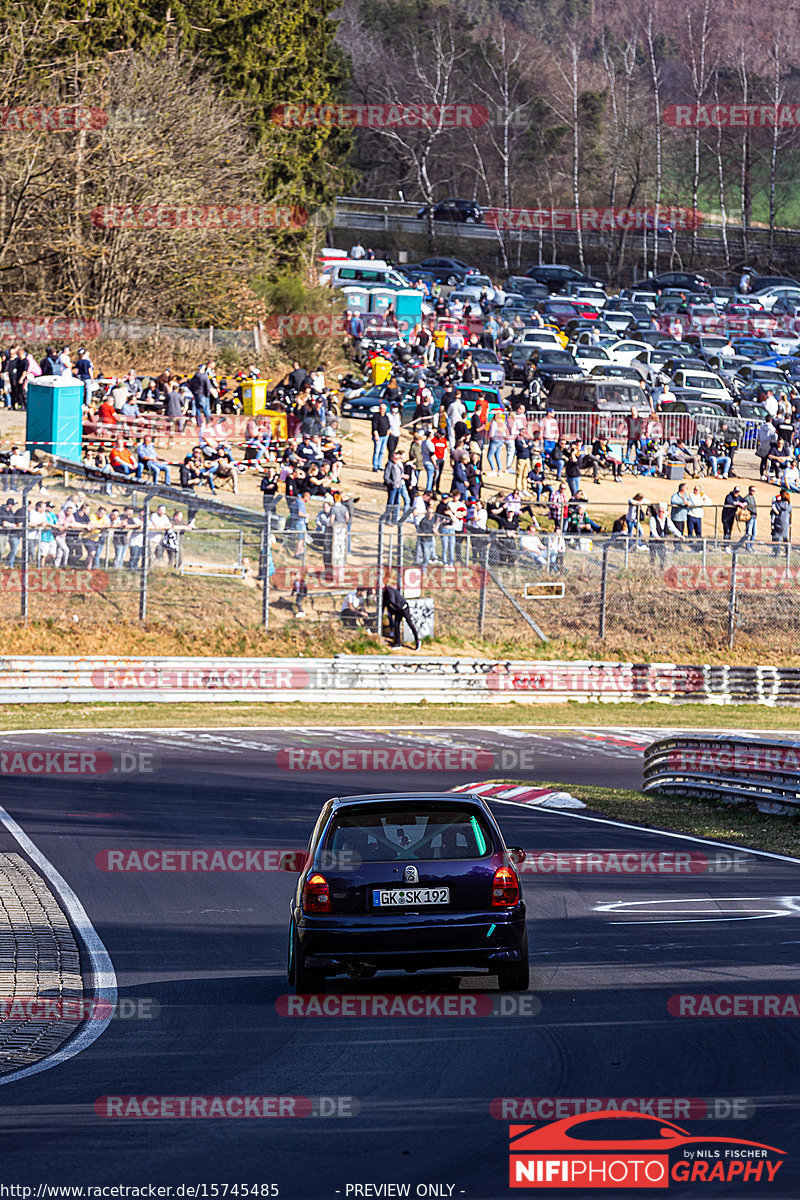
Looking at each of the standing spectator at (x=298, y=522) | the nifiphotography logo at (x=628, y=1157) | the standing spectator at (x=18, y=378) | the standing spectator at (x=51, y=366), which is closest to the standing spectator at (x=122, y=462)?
the standing spectator at (x=51, y=366)

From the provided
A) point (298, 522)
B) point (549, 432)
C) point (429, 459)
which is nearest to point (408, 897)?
point (298, 522)

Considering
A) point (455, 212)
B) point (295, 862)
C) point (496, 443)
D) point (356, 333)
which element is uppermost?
point (455, 212)

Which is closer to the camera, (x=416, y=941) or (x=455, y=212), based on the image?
(x=416, y=941)

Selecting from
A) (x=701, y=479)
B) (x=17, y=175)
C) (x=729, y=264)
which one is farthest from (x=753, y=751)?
(x=729, y=264)

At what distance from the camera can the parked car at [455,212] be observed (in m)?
87.2

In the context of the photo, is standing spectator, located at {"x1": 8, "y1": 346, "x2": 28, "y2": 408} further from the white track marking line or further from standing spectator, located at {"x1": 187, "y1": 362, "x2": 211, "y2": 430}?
the white track marking line

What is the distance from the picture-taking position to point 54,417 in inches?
1357

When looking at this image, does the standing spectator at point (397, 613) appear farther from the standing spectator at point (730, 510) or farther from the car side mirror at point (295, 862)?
the car side mirror at point (295, 862)

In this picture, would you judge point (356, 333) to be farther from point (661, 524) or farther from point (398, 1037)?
point (398, 1037)

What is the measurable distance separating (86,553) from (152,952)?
17554 millimetres

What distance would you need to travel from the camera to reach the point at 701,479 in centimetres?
4316

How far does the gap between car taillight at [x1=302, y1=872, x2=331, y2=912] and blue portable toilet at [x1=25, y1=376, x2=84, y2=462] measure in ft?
86.3

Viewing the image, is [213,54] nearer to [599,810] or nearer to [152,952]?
[599,810]

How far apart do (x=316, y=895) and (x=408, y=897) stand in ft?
1.78
